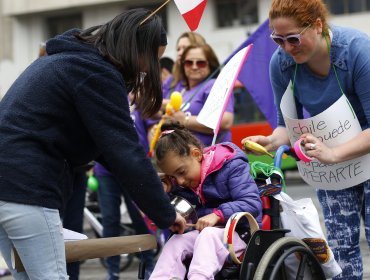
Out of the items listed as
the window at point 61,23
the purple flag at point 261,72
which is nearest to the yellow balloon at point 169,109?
the purple flag at point 261,72

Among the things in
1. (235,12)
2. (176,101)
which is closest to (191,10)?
(176,101)

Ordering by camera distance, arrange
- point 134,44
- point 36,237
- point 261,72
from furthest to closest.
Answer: point 261,72 < point 134,44 < point 36,237

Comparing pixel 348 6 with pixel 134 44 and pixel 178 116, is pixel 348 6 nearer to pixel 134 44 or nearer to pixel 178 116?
pixel 178 116

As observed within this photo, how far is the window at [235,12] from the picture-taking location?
24.0m

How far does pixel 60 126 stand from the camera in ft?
8.95

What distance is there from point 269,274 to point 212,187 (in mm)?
528

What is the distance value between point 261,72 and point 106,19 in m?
20.6

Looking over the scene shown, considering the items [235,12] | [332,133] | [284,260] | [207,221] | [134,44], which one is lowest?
[284,260]

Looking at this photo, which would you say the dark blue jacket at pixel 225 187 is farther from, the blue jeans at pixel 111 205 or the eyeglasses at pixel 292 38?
the blue jeans at pixel 111 205

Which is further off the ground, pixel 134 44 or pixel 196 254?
pixel 134 44

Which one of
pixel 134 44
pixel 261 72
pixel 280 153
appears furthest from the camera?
pixel 261 72

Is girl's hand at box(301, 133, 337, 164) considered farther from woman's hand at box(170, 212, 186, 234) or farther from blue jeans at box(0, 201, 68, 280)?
blue jeans at box(0, 201, 68, 280)

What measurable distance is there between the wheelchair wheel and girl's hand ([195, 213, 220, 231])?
29 centimetres

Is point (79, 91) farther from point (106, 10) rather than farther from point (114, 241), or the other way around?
point (106, 10)
